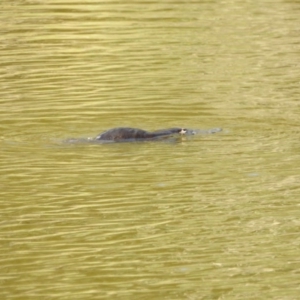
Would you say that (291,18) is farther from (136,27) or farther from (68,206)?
(68,206)

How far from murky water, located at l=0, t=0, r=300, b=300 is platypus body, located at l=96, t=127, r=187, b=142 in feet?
0.47

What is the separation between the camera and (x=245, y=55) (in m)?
16.9

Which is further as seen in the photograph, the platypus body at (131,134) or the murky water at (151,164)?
the platypus body at (131,134)

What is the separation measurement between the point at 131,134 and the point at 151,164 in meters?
0.95

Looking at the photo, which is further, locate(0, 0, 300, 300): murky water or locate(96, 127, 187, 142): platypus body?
locate(96, 127, 187, 142): platypus body

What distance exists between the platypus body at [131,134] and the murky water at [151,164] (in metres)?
0.14

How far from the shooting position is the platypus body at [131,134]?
1212 cm

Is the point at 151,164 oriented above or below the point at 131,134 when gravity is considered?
above

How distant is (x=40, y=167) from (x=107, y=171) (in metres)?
0.65

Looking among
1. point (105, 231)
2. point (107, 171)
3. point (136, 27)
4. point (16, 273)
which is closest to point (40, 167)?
point (107, 171)

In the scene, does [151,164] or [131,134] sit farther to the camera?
[131,134]

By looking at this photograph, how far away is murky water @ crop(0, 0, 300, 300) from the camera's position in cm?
838

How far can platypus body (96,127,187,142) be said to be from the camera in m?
12.1

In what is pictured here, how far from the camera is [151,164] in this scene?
1123 cm
